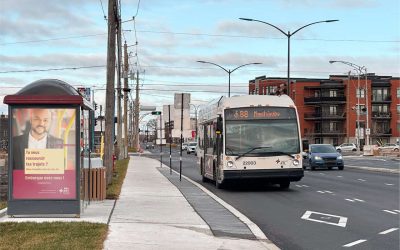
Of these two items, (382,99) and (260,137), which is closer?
(260,137)

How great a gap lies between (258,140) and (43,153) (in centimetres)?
983

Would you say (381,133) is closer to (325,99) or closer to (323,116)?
(323,116)

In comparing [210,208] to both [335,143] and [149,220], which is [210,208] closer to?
[149,220]

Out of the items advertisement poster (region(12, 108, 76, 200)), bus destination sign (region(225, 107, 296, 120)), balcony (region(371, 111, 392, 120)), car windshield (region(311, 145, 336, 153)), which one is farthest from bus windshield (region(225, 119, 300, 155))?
balcony (region(371, 111, 392, 120))

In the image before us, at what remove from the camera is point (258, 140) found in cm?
1959

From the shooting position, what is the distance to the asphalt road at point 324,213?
1008cm

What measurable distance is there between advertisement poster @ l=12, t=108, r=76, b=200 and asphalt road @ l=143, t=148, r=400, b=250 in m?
3.99

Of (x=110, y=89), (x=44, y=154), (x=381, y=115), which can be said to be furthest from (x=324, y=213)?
(x=381, y=115)

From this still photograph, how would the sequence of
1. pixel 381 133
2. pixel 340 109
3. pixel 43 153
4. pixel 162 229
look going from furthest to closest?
pixel 340 109 → pixel 381 133 → pixel 43 153 → pixel 162 229

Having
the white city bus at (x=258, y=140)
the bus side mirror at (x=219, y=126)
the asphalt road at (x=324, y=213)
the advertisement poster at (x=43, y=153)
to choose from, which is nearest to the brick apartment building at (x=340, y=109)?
the asphalt road at (x=324, y=213)

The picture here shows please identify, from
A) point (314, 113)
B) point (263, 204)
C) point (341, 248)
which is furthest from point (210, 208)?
point (314, 113)

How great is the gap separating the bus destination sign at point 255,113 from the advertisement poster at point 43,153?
30.8ft

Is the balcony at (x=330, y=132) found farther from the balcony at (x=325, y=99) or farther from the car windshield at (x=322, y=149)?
the car windshield at (x=322, y=149)

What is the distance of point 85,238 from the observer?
879 centimetres
